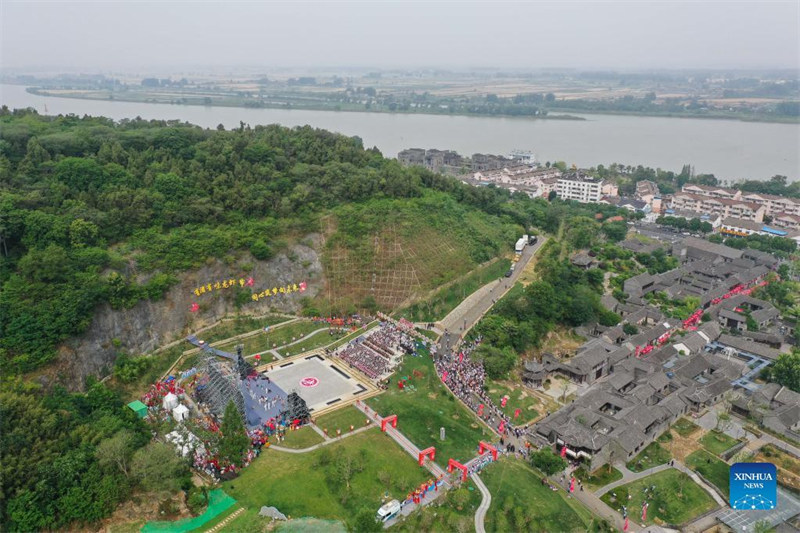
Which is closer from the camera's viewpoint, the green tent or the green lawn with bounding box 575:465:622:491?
the green lawn with bounding box 575:465:622:491

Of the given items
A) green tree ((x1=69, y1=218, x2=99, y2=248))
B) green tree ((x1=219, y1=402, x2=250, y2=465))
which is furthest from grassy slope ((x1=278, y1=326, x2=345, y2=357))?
green tree ((x1=69, y1=218, x2=99, y2=248))

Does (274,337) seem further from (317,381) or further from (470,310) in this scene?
(470,310)

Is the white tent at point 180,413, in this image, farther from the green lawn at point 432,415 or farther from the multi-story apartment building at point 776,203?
the multi-story apartment building at point 776,203

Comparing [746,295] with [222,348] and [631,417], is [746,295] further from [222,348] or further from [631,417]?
[222,348]

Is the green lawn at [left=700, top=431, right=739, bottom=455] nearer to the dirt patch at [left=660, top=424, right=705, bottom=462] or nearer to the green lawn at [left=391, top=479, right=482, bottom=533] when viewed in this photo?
the dirt patch at [left=660, top=424, right=705, bottom=462]

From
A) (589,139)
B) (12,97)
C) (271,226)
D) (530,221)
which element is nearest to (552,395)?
(271,226)

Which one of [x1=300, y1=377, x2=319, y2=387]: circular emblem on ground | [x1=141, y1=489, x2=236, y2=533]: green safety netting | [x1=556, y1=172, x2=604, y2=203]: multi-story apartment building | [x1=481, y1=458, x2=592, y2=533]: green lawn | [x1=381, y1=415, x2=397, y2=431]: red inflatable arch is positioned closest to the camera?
[x1=141, y1=489, x2=236, y2=533]: green safety netting
